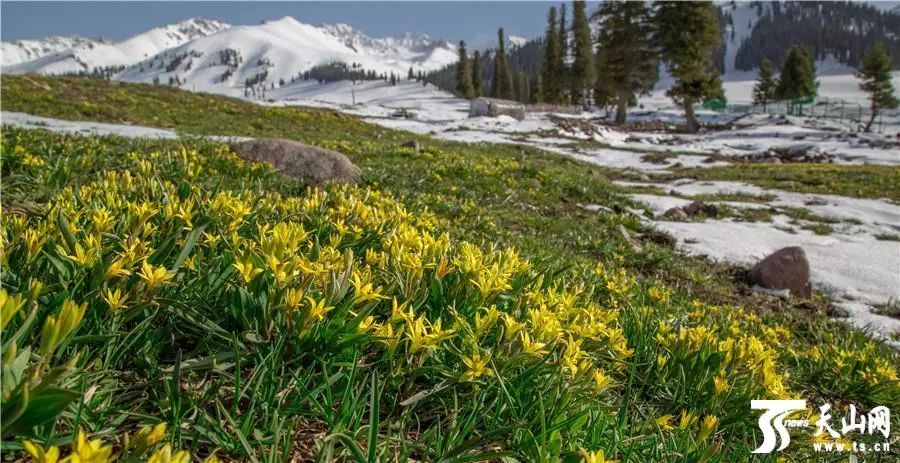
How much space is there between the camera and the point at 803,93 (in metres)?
71.3

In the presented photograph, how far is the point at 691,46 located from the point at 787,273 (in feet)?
138

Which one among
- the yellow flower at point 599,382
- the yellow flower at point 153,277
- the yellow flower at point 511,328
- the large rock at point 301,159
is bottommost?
the yellow flower at point 599,382

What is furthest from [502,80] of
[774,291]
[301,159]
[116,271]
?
[116,271]

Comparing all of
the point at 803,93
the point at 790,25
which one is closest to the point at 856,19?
the point at 790,25

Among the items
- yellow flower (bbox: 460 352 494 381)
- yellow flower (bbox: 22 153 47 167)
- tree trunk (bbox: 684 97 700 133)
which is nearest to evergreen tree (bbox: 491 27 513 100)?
tree trunk (bbox: 684 97 700 133)

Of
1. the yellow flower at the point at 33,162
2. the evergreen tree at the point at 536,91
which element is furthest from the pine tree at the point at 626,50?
the yellow flower at the point at 33,162

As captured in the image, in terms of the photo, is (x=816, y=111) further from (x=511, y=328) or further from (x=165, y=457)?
(x=165, y=457)

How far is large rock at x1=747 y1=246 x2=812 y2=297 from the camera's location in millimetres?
5766

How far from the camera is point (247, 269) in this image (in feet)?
5.11

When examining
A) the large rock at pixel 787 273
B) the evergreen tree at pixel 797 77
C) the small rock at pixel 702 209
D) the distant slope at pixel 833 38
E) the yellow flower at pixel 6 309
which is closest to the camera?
the yellow flower at pixel 6 309

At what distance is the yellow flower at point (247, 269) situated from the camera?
5.06 ft

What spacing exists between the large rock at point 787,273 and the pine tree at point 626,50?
44.3 metres

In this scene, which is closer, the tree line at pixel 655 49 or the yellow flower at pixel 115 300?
the yellow flower at pixel 115 300

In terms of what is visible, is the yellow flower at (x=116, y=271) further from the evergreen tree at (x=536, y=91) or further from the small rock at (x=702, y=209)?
the evergreen tree at (x=536, y=91)
